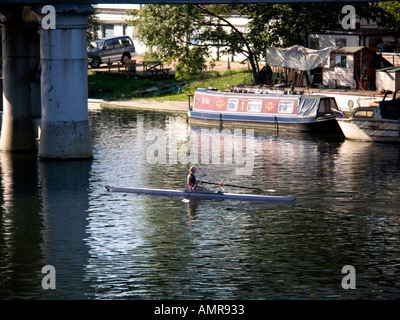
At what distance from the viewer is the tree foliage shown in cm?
6262

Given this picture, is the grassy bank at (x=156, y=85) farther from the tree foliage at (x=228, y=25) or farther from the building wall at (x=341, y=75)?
the building wall at (x=341, y=75)

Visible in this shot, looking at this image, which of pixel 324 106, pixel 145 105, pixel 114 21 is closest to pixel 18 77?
pixel 324 106

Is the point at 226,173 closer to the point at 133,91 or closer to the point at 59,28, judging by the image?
the point at 59,28

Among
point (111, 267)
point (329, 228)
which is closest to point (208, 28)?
point (329, 228)

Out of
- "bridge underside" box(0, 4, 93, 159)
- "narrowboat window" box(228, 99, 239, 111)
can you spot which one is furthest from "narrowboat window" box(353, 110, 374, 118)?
"bridge underside" box(0, 4, 93, 159)

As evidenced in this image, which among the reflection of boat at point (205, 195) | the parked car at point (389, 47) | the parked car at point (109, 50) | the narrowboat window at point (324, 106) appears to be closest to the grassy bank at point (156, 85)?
the parked car at point (109, 50)

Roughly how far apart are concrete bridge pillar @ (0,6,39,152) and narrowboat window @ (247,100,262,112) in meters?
17.4

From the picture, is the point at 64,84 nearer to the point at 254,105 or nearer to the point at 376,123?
the point at 376,123

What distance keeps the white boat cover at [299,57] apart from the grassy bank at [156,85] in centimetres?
447

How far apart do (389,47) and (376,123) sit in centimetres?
1654

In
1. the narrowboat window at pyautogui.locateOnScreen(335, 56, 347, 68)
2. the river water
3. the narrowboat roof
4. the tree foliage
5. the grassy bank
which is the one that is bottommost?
the river water

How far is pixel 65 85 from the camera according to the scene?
39.0 metres

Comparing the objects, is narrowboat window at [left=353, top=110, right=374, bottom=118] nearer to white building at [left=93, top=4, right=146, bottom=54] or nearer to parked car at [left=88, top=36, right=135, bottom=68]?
parked car at [left=88, top=36, right=135, bottom=68]

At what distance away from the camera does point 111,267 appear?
947 inches
